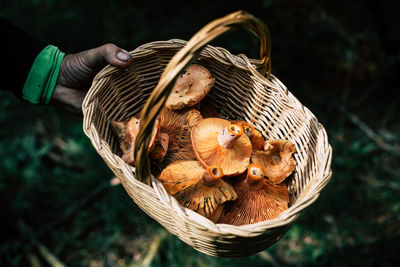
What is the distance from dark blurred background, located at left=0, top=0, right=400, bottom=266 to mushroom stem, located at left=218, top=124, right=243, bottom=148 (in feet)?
4.67

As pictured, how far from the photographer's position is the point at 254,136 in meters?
1.98

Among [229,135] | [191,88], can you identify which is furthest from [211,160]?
[191,88]

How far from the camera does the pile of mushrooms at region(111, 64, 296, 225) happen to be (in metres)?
1.63

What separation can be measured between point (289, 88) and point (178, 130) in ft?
6.61

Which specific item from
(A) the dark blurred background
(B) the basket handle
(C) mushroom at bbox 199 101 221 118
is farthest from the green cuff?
(B) the basket handle

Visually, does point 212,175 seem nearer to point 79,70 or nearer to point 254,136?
point 254,136

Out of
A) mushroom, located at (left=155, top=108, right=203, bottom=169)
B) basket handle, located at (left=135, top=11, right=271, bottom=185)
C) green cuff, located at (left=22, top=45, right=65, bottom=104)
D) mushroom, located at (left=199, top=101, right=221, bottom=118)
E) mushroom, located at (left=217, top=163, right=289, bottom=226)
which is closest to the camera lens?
basket handle, located at (left=135, top=11, right=271, bottom=185)

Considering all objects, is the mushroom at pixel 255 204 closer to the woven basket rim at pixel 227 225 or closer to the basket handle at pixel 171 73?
the woven basket rim at pixel 227 225

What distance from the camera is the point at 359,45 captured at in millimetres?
3736

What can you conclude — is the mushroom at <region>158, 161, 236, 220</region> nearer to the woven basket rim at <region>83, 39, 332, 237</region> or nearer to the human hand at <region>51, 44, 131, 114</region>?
the woven basket rim at <region>83, 39, 332, 237</region>

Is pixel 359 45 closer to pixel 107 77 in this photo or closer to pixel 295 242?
pixel 295 242

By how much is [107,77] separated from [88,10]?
2.45 meters

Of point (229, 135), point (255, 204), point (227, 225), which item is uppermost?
point (229, 135)

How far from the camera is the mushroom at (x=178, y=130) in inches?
77.6
